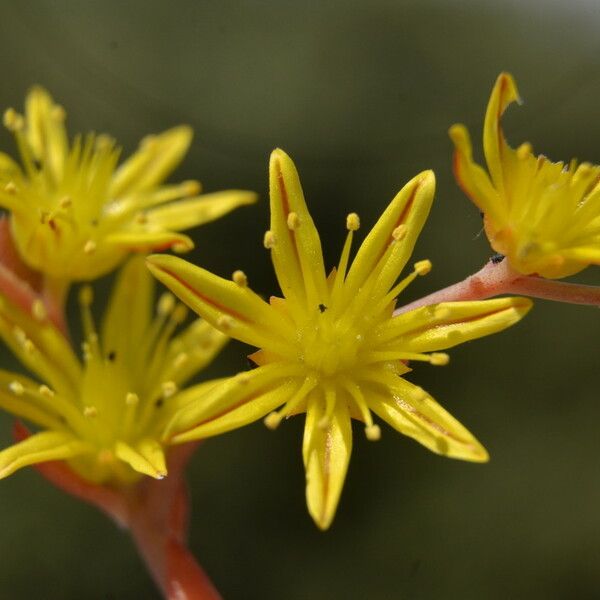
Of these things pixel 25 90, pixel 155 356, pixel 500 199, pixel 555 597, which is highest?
pixel 25 90

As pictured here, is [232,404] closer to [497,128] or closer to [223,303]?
[223,303]

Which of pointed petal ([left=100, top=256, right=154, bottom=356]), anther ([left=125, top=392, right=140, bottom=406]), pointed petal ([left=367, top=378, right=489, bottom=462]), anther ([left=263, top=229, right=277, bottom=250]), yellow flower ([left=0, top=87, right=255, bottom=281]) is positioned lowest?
pointed petal ([left=367, top=378, right=489, bottom=462])

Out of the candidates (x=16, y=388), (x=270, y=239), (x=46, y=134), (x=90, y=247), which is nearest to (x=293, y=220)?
(x=270, y=239)

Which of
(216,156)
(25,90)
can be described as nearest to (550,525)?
(216,156)

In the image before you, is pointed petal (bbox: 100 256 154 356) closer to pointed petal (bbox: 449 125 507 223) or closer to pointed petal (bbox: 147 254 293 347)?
pointed petal (bbox: 147 254 293 347)

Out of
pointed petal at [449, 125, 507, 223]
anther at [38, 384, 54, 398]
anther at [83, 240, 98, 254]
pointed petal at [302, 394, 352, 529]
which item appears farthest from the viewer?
anther at [83, 240, 98, 254]

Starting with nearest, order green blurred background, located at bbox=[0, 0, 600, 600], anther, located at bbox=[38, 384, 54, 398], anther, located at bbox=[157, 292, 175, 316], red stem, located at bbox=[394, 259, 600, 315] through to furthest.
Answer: red stem, located at bbox=[394, 259, 600, 315]
anther, located at bbox=[38, 384, 54, 398]
anther, located at bbox=[157, 292, 175, 316]
green blurred background, located at bbox=[0, 0, 600, 600]

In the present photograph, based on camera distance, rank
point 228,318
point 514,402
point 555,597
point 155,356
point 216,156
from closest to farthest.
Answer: point 228,318 < point 155,356 < point 555,597 < point 514,402 < point 216,156

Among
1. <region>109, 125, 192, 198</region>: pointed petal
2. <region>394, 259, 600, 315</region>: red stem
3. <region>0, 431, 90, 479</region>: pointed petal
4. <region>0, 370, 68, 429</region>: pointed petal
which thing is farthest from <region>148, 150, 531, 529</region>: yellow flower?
<region>109, 125, 192, 198</region>: pointed petal

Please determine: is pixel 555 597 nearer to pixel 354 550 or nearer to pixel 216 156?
pixel 354 550
